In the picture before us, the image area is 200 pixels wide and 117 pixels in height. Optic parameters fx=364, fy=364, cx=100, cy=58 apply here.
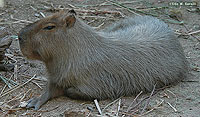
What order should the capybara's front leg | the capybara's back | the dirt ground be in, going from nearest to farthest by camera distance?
the dirt ground
the capybara's front leg
the capybara's back

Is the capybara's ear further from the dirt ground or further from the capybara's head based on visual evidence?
the dirt ground

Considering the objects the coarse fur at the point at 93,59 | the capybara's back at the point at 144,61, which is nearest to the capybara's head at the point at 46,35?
the coarse fur at the point at 93,59

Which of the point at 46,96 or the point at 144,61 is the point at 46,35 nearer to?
the point at 46,96

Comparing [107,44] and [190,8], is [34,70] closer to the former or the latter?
[107,44]

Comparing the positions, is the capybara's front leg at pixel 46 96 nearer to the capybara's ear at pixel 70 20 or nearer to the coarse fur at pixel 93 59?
the coarse fur at pixel 93 59

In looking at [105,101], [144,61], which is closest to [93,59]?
[105,101]

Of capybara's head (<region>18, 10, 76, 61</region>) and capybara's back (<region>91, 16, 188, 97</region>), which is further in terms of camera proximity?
capybara's back (<region>91, 16, 188, 97</region>)

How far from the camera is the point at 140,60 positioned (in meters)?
4.36

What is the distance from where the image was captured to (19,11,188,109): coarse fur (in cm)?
401

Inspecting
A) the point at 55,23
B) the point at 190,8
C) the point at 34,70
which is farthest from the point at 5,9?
the point at 190,8

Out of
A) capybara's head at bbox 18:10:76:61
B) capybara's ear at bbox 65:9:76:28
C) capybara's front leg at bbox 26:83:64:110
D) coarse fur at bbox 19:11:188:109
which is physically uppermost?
capybara's ear at bbox 65:9:76:28

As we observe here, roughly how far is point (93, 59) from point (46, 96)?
0.70 meters

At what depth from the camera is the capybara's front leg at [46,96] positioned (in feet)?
13.5

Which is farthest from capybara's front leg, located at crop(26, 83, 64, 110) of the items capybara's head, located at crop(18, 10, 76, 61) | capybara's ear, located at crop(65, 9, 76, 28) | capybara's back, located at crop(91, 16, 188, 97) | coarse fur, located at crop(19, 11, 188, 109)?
capybara's ear, located at crop(65, 9, 76, 28)
